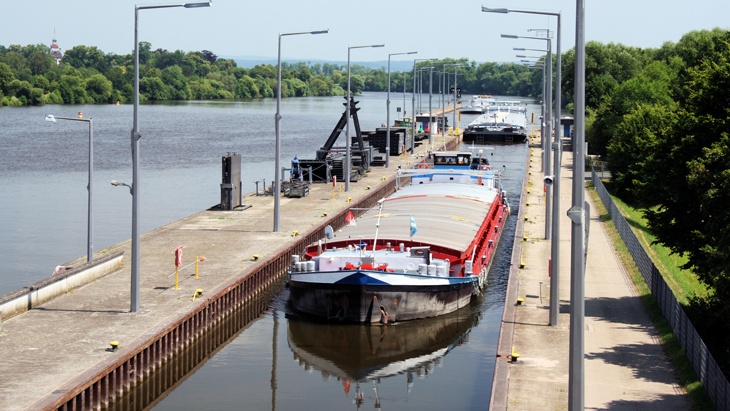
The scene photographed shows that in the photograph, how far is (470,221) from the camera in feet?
135

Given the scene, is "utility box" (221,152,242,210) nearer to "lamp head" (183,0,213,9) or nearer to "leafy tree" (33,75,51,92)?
"lamp head" (183,0,213,9)

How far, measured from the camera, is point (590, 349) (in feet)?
85.1

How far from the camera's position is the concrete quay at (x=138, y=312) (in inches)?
906

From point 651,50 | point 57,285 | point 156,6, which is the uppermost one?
point 651,50

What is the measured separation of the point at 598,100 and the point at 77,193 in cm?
6250

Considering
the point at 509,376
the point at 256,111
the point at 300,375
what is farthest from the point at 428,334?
the point at 256,111

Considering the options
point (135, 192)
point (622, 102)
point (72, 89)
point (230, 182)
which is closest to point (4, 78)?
point (72, 89)

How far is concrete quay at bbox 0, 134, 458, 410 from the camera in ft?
75.5

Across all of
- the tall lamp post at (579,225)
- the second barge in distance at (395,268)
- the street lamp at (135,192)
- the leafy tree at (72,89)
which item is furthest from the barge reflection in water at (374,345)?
the leafy tree at (72,89)

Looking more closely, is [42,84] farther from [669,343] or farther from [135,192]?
[669,343]

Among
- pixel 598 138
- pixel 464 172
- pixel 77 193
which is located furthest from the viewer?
pixel 598 138

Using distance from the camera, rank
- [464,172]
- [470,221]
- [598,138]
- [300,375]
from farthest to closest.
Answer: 1. [598,138]
2. [464,172]
3. [470,221]
4. [300,375]

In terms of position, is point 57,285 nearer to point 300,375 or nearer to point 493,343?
point 300,375

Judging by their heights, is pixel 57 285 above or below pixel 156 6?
below
